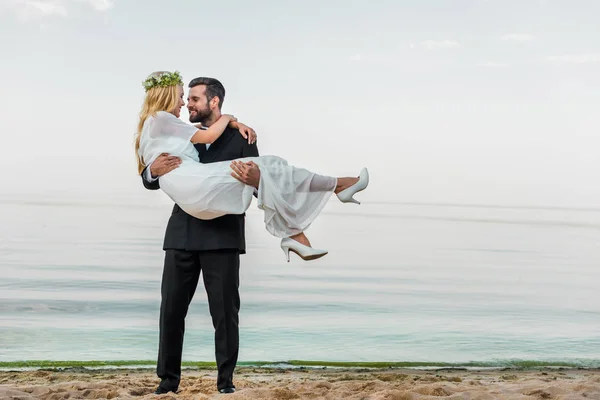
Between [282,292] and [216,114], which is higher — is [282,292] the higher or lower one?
the lower one

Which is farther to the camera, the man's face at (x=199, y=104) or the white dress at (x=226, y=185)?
the man's face at (x=199, y=104)

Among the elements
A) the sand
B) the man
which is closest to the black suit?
the man

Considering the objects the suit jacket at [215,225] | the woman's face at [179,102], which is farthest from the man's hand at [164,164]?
the woman's face at [179,102]

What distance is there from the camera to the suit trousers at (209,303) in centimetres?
504

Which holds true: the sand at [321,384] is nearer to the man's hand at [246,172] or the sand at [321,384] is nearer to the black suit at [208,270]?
the black suit at [208,270]

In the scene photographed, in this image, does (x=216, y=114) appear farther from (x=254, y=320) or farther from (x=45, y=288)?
(x=45, y=288)

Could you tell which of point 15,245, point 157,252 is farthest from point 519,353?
point 15,245

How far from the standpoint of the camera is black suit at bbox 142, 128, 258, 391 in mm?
5020

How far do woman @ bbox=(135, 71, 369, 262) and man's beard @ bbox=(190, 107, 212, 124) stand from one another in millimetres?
44

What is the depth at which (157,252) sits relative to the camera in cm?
1523

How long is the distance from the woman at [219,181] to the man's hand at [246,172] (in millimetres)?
26

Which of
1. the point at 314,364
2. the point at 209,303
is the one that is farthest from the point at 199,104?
the point at 314,364

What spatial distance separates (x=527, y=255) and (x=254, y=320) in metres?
8.88

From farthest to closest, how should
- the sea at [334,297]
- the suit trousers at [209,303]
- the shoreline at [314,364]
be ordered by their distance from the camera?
the sea at [334,297] < the shoreline at [314,364] < the suit trousers at [209,303]
